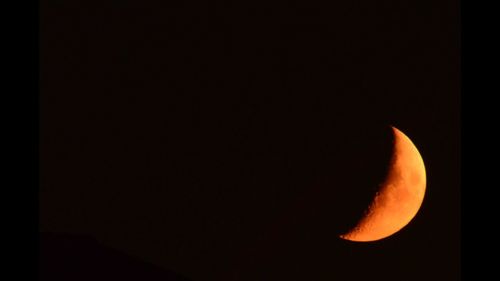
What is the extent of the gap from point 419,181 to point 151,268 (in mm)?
2009

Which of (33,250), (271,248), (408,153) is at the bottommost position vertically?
(33,250)

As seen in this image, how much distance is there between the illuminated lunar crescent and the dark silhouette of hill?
141 cm

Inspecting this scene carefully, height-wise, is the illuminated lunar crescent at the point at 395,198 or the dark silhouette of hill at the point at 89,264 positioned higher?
the illuminated lunar crescent at the point at 395,198

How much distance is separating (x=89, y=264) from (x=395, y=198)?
217 cm

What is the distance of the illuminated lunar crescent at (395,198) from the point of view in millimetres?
4762

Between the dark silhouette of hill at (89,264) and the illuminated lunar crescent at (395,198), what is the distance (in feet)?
4.62

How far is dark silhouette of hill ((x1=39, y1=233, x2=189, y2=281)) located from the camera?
4285mm

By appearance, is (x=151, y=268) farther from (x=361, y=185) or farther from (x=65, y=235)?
(x=361, y=185)

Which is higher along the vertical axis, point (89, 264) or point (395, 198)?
point (395, 198)

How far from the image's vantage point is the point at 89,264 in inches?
174

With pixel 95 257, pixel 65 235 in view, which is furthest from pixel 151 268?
pixel 65 235

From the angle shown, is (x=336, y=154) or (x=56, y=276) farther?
(x=336, y=154)

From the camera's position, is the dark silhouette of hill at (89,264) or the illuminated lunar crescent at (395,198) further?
the illuminated lunar crescent at (395,198)

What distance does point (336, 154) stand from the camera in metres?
4.84
